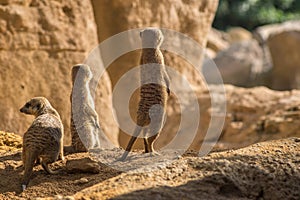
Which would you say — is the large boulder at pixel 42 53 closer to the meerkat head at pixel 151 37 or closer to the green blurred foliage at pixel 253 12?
the meerkat head at pixel 151 37

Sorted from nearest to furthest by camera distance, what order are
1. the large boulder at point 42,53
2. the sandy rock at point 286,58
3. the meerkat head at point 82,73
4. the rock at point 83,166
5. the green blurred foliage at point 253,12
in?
1. the rock at point 83,166
2. the meerkat head at point 82,73
3. the large boulder at point 42,53
4. the sandy rock at point 286,58
5. the green blurred foliage at point 253,12

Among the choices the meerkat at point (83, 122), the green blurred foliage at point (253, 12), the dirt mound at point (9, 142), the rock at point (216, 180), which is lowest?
the rock at point (216, 180)

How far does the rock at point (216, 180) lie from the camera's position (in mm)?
4348

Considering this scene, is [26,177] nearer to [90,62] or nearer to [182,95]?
[90,62]

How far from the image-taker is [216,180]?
4.59 metres

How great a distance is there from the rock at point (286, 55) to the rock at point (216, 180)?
33.2 ft

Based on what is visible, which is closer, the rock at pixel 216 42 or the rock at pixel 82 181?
the rock at pixel 82 181

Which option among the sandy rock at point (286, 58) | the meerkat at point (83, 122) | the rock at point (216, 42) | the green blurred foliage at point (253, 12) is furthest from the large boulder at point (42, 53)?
the green blurred foliage at point (253, 12)

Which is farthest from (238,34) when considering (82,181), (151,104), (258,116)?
(82,181)

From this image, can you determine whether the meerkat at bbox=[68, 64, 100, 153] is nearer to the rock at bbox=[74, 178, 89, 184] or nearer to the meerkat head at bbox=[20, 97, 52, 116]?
the meerkat head at bbox=[20, 97, 52, 116]

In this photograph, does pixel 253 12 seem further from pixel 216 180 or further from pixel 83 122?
pixel 216 180

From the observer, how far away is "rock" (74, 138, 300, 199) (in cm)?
435

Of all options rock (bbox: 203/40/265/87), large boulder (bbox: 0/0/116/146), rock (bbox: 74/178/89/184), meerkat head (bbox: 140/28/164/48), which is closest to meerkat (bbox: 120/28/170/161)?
meerkat head (bbox: 140/28/164/48)

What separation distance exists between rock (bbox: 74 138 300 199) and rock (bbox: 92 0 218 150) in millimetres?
4259
